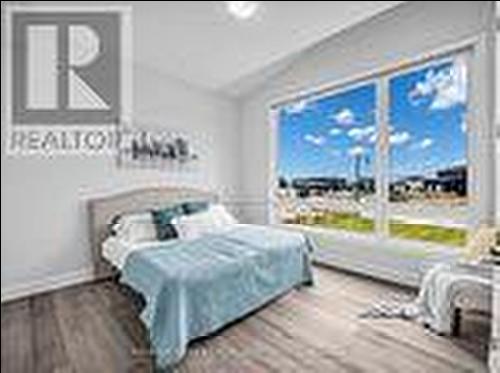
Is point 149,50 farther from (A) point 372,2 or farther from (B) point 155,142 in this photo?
(A) point 372,2

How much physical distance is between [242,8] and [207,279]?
2.13m

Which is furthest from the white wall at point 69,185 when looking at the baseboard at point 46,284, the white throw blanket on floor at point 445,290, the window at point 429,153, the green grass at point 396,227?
the white throw blanket on floor at point 445,290

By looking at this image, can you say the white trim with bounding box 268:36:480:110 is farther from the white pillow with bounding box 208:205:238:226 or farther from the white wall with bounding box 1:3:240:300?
the white pillow with bounding box 208:205:238:226

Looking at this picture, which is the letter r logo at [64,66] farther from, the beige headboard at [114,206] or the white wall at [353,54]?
the white wall at [353,54]

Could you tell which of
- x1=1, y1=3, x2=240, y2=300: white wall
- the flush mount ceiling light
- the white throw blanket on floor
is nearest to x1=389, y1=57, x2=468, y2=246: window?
the white throw blanket on floor

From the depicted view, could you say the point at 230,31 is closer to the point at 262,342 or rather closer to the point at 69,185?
the point at 69,185

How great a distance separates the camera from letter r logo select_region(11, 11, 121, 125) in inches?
141

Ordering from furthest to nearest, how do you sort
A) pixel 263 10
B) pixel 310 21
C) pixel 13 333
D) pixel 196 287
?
pixel 310 21 → pixel 263 10 → pixel 13 333 → pixel 196 287

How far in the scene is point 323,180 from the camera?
205 inches

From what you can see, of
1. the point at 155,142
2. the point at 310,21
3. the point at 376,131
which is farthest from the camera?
the point at 155,142

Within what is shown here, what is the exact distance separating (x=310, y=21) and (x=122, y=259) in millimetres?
2614

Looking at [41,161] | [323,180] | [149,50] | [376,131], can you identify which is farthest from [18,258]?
[376,131]

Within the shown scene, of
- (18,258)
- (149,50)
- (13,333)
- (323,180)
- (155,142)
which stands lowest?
(13,333)

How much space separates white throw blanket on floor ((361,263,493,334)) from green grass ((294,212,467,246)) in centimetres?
78
